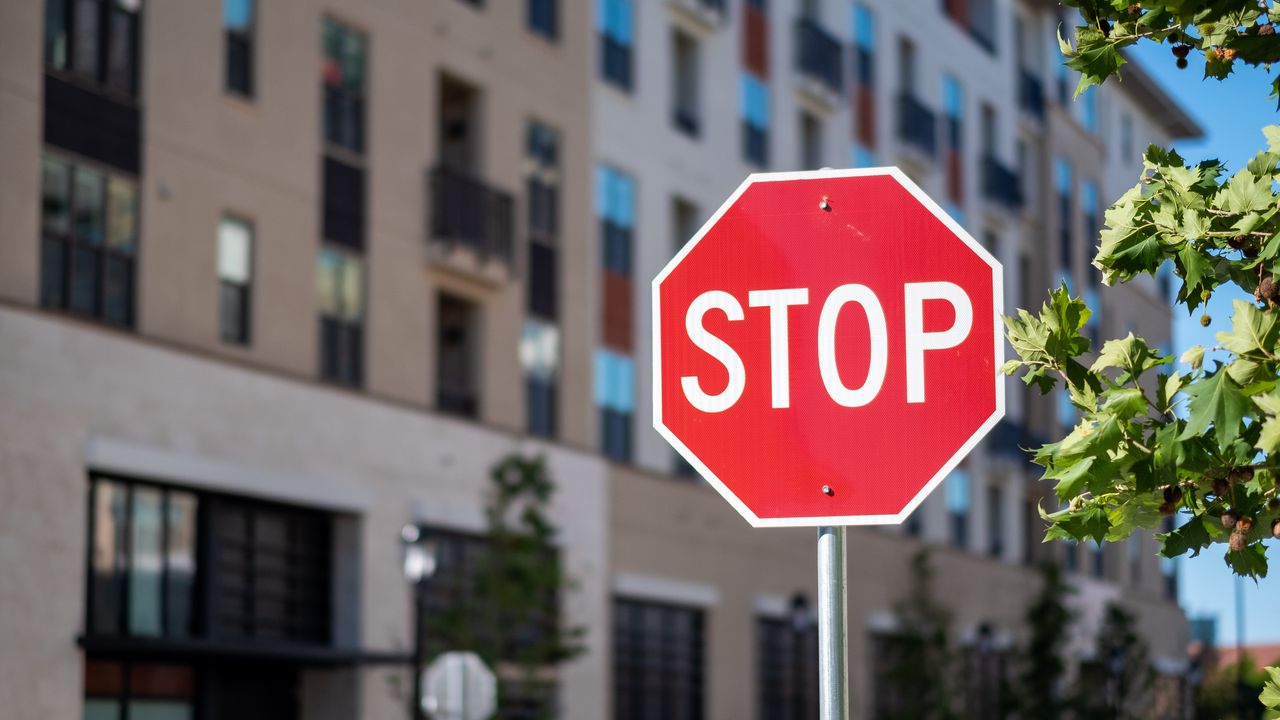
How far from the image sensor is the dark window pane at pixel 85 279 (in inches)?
920

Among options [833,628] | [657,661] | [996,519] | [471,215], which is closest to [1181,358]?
[833,628]

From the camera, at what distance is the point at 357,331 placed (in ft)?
92.5

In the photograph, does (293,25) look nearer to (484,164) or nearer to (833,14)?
(484,164)

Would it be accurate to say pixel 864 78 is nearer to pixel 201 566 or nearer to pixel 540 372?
pixel 540 372

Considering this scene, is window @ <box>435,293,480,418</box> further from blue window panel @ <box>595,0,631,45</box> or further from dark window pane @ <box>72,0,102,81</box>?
dark window pane @ <box>72,0,102,81</box>

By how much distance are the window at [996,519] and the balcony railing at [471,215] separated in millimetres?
24695

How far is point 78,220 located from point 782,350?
20437 mm

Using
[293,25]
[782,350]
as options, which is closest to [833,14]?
[293,25]

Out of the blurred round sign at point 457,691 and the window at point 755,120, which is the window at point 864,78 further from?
the blurred round sign at point 457,691

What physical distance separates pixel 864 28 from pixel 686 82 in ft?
27.6

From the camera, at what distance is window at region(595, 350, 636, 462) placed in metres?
34.4

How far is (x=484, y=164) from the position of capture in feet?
102

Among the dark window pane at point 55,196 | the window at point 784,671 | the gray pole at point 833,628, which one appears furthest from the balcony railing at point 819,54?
the gray pole at point 833,628

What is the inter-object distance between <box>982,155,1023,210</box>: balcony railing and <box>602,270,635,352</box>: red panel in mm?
18998
